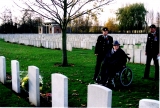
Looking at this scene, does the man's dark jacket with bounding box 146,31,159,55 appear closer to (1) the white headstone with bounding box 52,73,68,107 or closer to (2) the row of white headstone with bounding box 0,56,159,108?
(2) the row of white headstone with bounding box 0,56,159,108

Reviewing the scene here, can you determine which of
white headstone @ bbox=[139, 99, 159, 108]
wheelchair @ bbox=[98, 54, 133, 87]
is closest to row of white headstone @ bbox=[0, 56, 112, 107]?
white headstone @ bbox=[139, 99, 159, 108]

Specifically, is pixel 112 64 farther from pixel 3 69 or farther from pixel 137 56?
pixel 137 56

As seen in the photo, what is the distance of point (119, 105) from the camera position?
5.23m

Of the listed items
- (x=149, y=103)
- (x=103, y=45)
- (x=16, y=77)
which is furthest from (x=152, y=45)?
(x=149, y=103)

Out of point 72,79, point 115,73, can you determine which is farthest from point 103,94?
point 72,79

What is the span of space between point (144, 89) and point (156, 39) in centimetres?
179

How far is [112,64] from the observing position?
21.5 ft

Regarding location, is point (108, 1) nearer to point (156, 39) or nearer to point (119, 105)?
point (156, 39)

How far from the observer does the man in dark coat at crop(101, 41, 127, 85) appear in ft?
21.6

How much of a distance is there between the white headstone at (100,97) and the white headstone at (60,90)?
85cm

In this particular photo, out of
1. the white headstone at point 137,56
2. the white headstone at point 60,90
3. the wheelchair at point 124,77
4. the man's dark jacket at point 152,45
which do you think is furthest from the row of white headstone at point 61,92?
the white headstone at point 137,56

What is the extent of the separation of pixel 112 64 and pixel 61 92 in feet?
8.98

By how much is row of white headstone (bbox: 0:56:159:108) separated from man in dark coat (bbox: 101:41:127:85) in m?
2.01

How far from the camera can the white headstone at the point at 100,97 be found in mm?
2902
